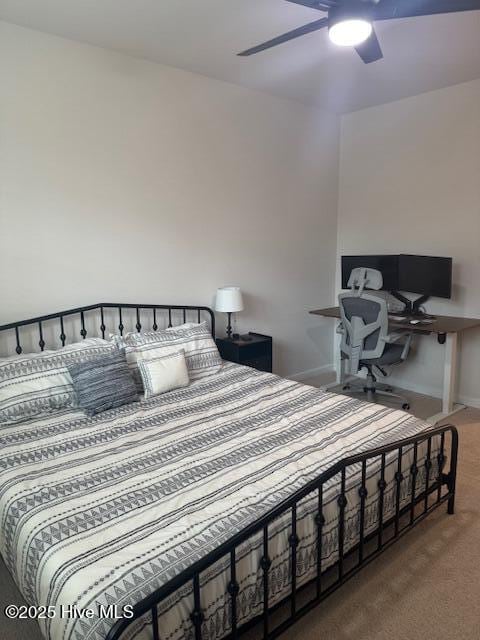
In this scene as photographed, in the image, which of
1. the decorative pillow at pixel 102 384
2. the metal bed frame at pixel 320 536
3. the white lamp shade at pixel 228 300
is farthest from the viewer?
the white lamp shade at pixel 228 300

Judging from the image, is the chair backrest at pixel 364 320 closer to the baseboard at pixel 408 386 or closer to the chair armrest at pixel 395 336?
the chair armrest at pixel 395 336

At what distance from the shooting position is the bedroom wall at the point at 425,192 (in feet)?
13.0

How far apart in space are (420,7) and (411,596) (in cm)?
261

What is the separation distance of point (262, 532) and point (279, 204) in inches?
135

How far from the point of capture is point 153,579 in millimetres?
1295

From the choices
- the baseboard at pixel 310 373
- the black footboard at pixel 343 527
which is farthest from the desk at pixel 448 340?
the black footboard at pixel 343 527

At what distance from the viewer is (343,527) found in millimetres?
1802

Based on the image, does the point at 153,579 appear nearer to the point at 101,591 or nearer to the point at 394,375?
the point at 101,591

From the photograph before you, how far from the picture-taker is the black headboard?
2.97m

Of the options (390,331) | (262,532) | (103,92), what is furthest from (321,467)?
(103,92)

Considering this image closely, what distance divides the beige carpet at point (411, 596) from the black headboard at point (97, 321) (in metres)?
1.42

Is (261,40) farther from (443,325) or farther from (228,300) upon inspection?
(443,325)

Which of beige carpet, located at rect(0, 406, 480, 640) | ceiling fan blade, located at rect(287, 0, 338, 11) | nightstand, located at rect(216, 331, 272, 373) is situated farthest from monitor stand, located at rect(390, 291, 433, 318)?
ceiling fan blade, located at rect(287, 0, 338, 11)

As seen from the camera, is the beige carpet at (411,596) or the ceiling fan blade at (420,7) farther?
the ceiling fan blade at (420,7)
